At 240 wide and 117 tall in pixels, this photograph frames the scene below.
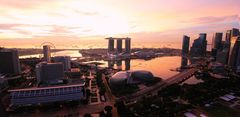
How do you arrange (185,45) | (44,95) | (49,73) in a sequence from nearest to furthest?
(44,95), (49,73), (185,45)

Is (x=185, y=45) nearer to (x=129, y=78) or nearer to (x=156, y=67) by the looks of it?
(x=156, y=67)

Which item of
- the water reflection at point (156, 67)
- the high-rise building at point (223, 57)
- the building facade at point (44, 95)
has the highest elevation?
the high-rise building at point (223, 57)

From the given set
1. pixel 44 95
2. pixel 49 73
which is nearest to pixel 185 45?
pixel 49 73

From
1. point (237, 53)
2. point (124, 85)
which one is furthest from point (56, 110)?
point (237, 53)

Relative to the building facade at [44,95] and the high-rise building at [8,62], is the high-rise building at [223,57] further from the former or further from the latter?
the high-rise building at [8,62]

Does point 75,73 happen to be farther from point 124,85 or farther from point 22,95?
point 22,95

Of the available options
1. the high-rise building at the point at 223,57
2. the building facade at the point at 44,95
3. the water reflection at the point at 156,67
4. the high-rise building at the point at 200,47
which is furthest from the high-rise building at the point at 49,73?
the high-rise building at the point at 200,47

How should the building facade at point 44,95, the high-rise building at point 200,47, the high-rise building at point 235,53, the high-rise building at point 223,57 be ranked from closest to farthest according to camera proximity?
1. the building facade at point 44,95
2. the high-rise building at point 235,53
3. the high-rise building at point 223,57
4. the high-rise building at point 200,47

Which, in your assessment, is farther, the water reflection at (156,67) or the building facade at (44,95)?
the water reflection at (156,67)

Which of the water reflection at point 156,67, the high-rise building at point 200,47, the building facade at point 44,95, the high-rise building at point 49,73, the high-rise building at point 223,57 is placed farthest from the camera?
the high-rise building at point 200,47
